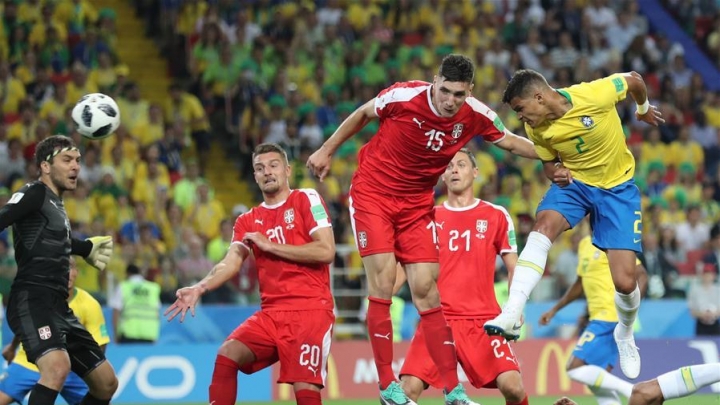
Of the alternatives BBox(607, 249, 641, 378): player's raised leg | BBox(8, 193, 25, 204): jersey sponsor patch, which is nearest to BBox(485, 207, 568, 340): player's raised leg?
BBox(607, 249, 641, 378): player's raised leg

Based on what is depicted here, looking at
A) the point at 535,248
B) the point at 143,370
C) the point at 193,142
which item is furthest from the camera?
the point at 193,142

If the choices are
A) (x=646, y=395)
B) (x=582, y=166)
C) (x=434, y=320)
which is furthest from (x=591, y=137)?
(x=646, y=395)

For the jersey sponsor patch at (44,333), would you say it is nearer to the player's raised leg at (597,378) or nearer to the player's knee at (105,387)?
the player's knee at (105,387)

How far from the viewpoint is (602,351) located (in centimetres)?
1287

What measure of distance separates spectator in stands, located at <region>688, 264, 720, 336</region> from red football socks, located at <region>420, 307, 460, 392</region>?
934cm

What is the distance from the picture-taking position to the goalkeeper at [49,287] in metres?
9.81

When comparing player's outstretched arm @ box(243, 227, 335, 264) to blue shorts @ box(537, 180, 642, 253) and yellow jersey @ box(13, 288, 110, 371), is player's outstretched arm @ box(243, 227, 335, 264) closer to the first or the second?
blue shorts @ box(537, 180, 642, 253)

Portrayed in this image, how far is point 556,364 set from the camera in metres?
17.1

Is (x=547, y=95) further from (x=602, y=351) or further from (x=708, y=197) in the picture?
(x=708, y=197)

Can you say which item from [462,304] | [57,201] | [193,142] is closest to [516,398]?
[462,304]

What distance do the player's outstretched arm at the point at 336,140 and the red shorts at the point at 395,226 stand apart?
358mm

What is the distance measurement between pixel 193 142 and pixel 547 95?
504 inches

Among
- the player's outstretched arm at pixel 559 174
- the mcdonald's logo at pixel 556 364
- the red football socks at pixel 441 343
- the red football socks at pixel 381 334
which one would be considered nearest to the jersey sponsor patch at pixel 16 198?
the red football socks at pixel 381 334

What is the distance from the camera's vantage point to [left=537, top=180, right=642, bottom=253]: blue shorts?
9906mm
